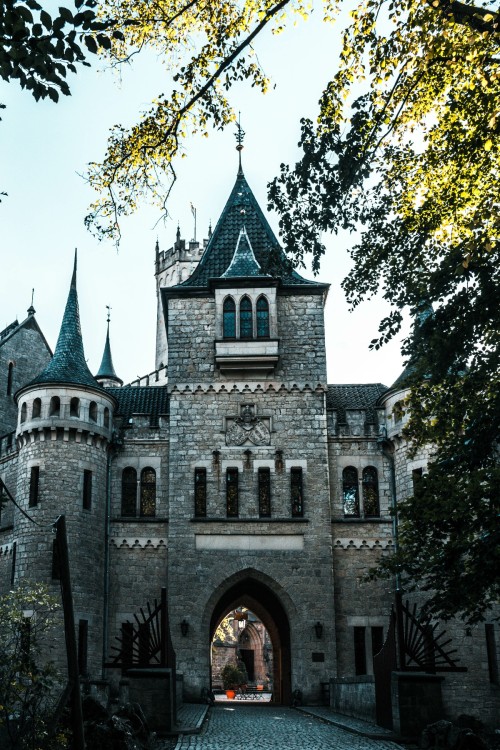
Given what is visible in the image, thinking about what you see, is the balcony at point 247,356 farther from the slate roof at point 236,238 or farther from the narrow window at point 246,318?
the slate roof at point 236,238

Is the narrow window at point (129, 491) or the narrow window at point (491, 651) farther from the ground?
the narrow window at point (129, 491)

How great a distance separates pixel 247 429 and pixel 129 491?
4.23 metres

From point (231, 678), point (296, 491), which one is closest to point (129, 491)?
point (296, 491)

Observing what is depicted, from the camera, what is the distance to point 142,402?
98.7ft

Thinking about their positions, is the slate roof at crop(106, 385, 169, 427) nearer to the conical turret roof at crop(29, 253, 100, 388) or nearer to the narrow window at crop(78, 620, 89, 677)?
the conical turret roof at crop(29, 253, 100, 388)

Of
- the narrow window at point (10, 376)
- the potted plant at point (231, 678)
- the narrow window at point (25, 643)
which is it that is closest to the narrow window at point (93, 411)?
the narrow window at point (10, 376)

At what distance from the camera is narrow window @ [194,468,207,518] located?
27.1m

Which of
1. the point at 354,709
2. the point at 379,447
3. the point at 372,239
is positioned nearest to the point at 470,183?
the point at 372,239

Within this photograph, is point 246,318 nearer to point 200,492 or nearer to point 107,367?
point 200,492

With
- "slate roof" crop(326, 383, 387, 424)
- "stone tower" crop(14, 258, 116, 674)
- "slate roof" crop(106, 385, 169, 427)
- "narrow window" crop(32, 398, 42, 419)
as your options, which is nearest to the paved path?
"stone tower" crop(14, 258, 116, 674)

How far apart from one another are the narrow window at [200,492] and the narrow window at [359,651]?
19.1 feet

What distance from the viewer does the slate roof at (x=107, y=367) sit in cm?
5250

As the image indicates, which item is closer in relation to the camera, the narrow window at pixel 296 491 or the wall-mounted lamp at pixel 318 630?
the wall-mounted lamp at pixel 318 630

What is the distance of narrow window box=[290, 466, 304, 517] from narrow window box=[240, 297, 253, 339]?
4.63 m
